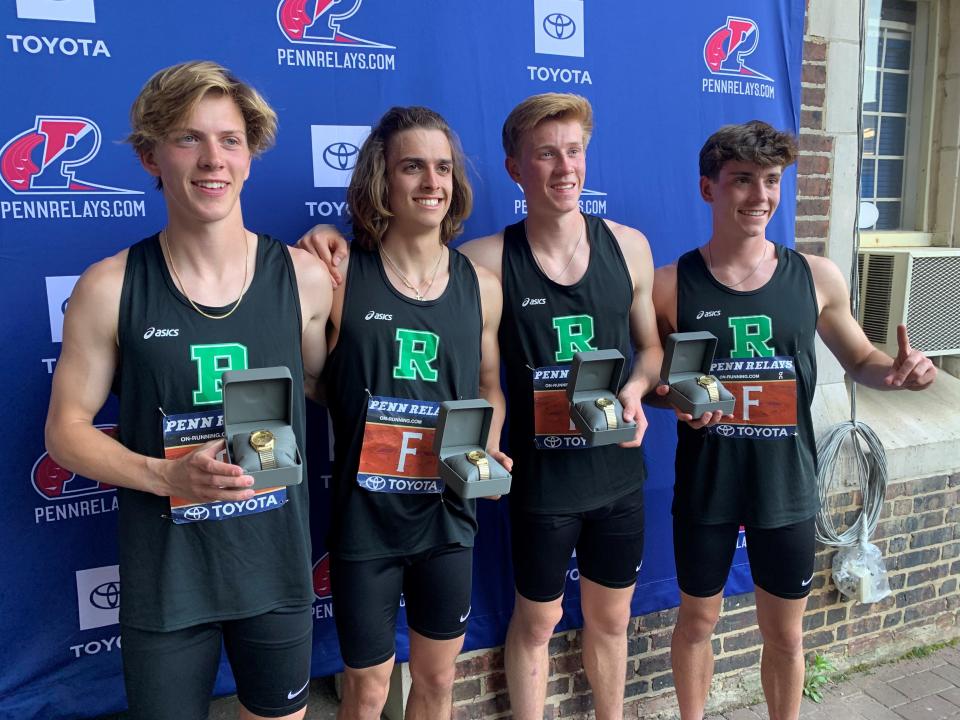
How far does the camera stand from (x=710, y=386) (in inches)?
91.5

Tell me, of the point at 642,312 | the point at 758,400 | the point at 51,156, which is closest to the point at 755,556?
the point at 758,400

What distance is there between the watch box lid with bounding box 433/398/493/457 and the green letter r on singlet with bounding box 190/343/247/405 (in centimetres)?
52

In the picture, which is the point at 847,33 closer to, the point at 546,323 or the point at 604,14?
the point at 604,14

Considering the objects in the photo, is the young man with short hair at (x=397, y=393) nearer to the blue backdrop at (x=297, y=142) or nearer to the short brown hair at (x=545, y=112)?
the short brown hair at (x=545, y=112)

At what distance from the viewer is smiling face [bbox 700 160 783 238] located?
2.57m

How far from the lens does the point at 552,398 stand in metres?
2.44

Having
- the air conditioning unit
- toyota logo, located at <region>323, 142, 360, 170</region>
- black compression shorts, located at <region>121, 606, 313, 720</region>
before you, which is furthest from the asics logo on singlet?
the air conditioning unit

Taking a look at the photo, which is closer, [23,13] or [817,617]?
[23,13]

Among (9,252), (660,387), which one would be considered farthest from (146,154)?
(660,387)

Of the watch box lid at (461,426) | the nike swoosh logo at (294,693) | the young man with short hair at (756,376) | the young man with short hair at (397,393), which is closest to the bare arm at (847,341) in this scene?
the young man with short hair at (756,376)

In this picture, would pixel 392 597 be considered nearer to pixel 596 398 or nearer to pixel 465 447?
pixel 465 447

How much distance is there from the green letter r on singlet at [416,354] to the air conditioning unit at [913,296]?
2792mm

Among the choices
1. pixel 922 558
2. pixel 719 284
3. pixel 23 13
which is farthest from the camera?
pixel 922 558

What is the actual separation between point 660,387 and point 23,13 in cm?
217
